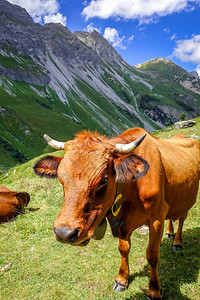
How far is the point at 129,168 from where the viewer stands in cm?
389

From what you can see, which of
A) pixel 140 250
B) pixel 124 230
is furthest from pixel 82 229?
pixel 140 250

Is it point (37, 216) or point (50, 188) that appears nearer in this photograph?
point (37, 216)

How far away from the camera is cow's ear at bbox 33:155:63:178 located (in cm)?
482

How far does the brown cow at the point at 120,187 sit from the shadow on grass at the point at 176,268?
0.46 m

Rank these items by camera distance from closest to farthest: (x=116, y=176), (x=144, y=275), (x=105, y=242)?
(x=116, y=176) → (x=144, y=275) → (x=105, y=242)

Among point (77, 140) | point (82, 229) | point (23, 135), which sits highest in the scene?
point (77, 140)

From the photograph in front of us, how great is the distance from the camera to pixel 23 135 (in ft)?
304

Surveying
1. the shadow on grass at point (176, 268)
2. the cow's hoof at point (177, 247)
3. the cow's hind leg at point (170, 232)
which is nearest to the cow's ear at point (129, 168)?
the shadow on grass at point (176, 268)

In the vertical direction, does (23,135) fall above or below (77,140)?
below

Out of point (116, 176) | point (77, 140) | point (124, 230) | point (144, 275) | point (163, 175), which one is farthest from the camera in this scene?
point (144, 275)

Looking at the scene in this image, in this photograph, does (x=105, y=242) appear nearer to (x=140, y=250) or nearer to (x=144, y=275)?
(x=140, y=250)

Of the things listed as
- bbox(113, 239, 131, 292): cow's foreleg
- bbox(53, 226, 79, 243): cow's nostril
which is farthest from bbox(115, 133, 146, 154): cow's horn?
bbox(113, 239, 131, 292): cow's foreleg

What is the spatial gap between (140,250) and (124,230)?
3.09 m

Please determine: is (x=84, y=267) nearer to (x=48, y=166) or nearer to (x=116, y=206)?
(x=116, y=206)
